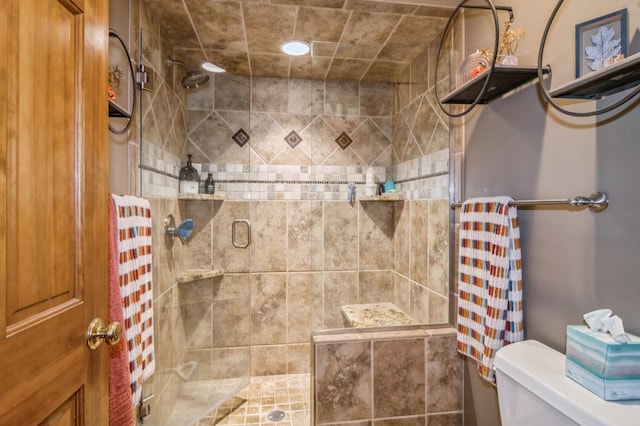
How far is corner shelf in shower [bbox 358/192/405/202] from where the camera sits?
2426mm

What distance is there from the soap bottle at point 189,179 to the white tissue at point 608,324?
82.7 inches

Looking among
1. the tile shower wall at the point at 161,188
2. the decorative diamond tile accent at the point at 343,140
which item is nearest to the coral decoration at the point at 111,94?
the tile shower wall at the point at 161,188

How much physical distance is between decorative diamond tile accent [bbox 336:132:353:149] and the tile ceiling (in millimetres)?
476

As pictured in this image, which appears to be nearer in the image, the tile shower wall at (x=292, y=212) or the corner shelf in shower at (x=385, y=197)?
the tile shower wall at (x=292, y=212)

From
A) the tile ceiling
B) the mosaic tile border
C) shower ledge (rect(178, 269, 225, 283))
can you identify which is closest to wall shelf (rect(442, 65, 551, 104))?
the mosaic tile border

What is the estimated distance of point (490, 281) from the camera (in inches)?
51.5

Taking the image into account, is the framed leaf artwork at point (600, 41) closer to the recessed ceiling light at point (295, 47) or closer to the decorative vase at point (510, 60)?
the decorative vase at point (510, 60)

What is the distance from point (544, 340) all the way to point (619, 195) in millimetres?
580

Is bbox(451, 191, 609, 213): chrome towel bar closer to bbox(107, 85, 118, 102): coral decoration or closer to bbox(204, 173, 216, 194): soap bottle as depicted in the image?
bbox(107, 85, 118, 102): coral decoration

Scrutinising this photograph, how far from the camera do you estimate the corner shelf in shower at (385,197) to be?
95.5 inches

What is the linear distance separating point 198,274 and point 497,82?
76.1 inches

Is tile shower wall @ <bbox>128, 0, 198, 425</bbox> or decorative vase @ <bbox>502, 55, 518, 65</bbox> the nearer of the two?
decorative vase @ <bbox>502, 55, 518, 65</bbox>

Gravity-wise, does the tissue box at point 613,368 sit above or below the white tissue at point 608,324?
below

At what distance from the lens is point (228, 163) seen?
2.36 m
